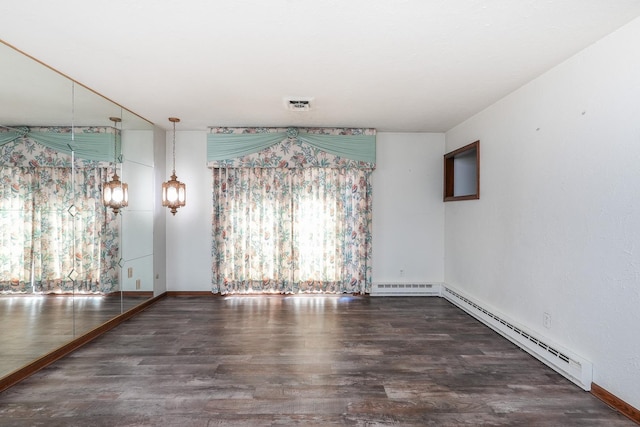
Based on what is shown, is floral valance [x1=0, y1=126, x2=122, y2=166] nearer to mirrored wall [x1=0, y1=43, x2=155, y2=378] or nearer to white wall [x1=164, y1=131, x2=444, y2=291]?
mirrored wall [x1=0, y1=43, x2=155, y2=378]

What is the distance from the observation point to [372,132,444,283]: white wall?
458 cm

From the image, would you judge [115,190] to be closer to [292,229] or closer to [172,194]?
[172,194]

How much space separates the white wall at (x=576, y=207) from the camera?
1938mm

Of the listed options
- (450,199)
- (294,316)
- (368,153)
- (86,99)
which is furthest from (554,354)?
(86,99)

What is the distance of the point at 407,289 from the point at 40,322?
13.8 ft

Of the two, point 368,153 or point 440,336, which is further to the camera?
point 368,153

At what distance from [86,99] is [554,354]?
4.82m

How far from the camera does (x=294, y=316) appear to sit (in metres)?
3.68

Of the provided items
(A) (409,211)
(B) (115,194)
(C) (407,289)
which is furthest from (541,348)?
(B) (115,194)

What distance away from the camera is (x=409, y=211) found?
460 centimetres

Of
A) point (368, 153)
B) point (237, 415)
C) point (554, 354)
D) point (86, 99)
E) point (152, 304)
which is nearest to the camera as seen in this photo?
point (237, 415)

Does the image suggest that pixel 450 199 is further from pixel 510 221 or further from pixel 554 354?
pixel 554 354

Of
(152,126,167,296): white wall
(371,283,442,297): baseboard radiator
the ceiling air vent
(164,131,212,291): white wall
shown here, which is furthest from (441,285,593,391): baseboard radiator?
(152,126,167,296): white wall

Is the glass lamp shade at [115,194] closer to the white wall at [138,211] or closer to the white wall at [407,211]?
the white wall at [138,211]
